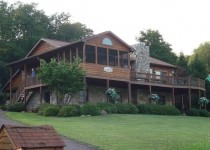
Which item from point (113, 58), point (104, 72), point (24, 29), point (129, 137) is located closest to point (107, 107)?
point (104, 72)

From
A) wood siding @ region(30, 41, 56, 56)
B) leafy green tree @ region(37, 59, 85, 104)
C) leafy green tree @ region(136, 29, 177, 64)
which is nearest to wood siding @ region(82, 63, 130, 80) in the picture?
leafy green tree @ region(37, 59, 85, 104)

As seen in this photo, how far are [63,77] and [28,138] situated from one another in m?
23.3

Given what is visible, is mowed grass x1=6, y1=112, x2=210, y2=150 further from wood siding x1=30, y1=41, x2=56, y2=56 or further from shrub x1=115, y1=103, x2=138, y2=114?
wood siding x1=30, y1=41, x2=56, y2=56

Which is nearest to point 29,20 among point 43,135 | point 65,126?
point 65,126

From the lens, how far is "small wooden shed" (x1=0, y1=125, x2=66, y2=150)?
870 cm

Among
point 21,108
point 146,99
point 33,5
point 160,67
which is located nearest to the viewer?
point 21,108

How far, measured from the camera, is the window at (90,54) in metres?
36.6

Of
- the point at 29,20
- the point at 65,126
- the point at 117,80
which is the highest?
the point at 29,20

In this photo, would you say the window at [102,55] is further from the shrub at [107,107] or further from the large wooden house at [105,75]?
the shrub at [107,107]

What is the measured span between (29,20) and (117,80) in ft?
84.5

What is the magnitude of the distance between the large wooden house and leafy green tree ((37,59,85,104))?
2308 mm

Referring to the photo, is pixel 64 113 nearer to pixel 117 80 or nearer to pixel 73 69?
pixel 73 69

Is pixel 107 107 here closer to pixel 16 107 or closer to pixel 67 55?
pixel 67 55

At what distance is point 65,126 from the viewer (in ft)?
76.3
